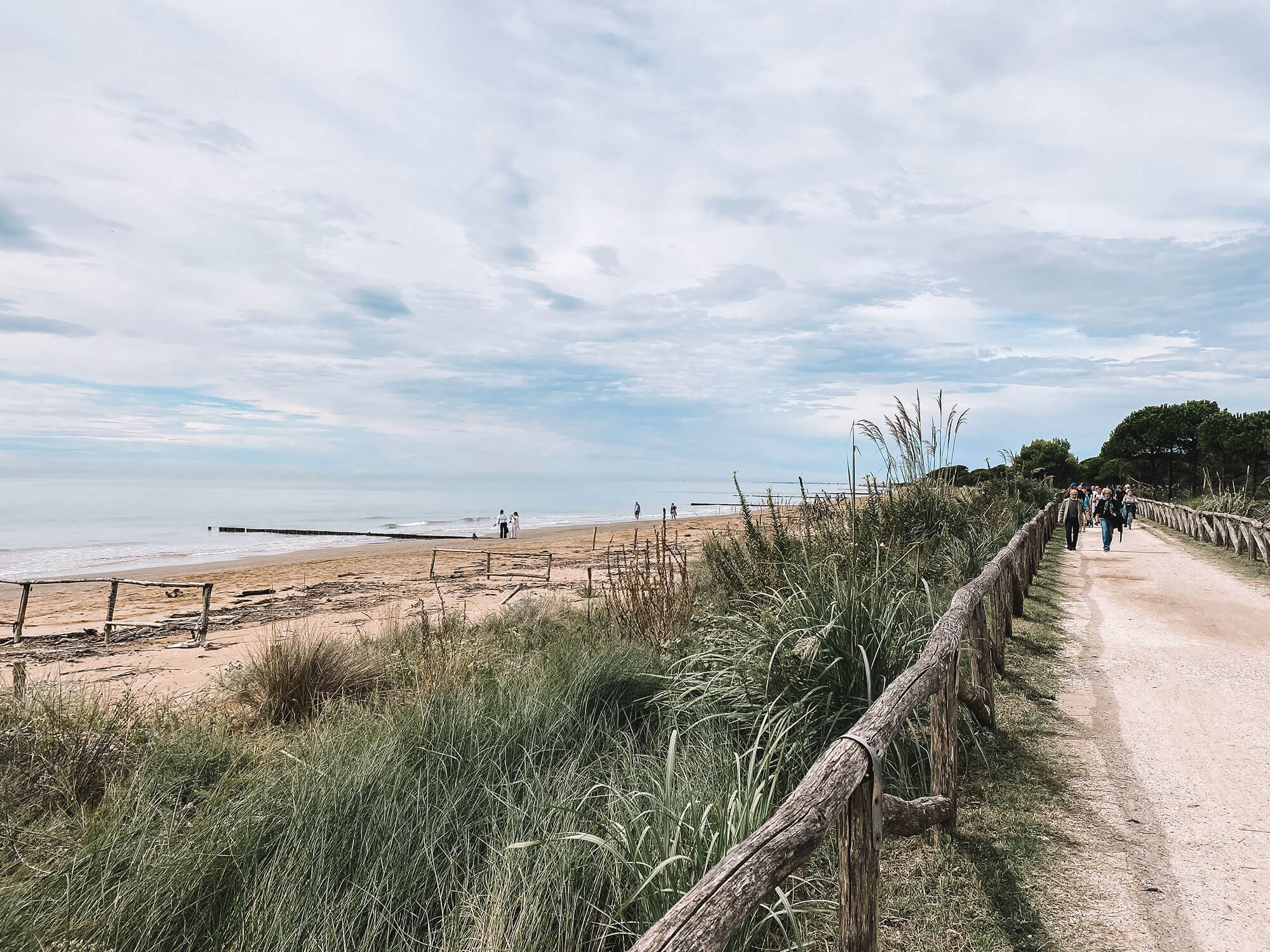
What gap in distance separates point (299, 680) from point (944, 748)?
18.2 feet

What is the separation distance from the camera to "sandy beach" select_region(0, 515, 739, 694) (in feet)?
32.7

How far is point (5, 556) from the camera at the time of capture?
32375mm

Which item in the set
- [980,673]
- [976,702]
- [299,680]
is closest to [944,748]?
[976,702]

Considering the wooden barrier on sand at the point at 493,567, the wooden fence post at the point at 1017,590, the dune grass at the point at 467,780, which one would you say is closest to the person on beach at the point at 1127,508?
the wooden fence post at the point at 1017,590

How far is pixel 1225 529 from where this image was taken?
1886 cm

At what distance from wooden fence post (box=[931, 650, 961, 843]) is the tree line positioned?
49312 mm

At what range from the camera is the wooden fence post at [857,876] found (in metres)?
2.53

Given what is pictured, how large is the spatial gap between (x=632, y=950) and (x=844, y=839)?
1221 mm

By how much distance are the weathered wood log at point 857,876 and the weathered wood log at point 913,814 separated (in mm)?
164

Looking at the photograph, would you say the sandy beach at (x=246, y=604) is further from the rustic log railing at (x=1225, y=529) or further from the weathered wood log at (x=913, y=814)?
the rustic log railing at (x=1225, y=529)

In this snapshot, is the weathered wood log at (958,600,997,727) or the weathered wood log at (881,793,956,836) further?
the weathered wood log at (958,600,997,727)

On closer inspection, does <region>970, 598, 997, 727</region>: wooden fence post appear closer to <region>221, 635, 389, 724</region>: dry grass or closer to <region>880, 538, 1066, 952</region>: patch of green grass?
<region>880, 538, 1066, 952</region>: patch of green grass

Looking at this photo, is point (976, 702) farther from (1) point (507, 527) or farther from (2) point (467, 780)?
(1) point (507, 527)

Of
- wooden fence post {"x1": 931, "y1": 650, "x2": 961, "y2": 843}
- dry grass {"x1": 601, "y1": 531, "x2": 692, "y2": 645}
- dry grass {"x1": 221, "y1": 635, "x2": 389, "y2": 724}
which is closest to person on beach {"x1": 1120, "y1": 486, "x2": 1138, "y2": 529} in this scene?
dry grass {"x1": 601, "y1": 531, "x2": 692, "y2": 645}
